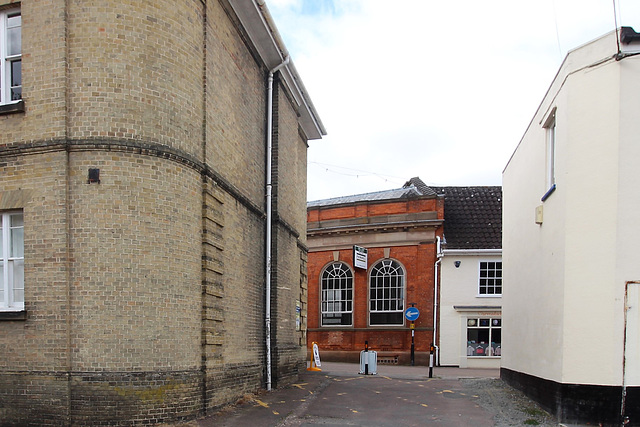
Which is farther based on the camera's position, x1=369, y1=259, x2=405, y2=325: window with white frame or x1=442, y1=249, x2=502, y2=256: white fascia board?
x1=369, y1=259, x2=405, y2=325: window with white frame

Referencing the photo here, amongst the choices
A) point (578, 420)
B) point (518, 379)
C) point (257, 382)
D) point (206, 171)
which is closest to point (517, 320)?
point (518, 379)

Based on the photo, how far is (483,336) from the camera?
1067 inches

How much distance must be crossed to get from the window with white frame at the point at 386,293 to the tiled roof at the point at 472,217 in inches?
120

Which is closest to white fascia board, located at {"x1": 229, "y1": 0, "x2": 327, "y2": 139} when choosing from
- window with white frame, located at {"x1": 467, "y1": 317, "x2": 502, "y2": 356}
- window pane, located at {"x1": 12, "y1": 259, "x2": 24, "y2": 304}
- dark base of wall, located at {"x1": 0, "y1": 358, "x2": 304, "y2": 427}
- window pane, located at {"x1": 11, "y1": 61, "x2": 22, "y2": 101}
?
window pane, located at {"x1": 11, "y1": 61, "x2": 22, "y2": 101}

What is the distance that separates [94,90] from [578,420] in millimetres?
10005

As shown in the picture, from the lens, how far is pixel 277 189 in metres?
16.1

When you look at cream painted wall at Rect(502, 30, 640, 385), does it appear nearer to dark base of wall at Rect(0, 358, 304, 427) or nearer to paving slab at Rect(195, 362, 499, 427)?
paving slab at Rect(195, 362, 499, 427)

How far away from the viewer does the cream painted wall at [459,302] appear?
2683 cm

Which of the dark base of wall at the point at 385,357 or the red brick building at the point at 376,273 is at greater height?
the red brick building at the point at 376,273

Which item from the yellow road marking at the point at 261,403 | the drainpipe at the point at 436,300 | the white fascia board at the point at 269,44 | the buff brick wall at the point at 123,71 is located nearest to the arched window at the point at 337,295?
the drainpipe at the point at 436,300

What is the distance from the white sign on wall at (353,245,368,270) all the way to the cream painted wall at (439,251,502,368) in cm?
384

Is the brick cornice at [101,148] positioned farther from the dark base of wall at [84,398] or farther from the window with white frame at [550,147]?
the window with white frame at [550,147]

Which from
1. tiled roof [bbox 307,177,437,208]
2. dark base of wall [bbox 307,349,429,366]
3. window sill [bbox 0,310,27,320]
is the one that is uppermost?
tiled roof [bbox 307,177,437,208]

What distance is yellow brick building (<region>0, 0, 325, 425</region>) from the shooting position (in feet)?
30.4
